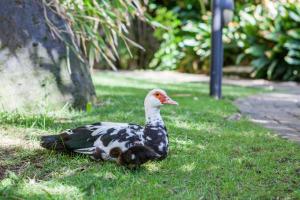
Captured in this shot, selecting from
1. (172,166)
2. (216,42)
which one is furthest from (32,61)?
(216,42)

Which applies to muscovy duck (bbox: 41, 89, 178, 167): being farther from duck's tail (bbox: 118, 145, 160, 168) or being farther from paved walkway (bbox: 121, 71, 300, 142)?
paved walkway (bbox: 121, 71, 300, 142)

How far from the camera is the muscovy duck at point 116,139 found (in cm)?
316

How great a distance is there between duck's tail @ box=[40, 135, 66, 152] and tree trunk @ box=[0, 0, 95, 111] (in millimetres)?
1263

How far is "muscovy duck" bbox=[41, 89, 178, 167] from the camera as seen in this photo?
316 cm

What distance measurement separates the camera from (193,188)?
2791 mm

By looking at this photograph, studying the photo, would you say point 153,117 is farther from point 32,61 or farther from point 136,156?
point 32,61

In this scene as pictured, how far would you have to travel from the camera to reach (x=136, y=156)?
297 centimetres

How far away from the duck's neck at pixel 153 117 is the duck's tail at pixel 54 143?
578 millimetres

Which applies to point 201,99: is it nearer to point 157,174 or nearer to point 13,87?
point 13,87

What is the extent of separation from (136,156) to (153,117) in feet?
1.68

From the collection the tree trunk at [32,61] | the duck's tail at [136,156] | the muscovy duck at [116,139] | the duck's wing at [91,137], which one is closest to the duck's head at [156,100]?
the muscovy duck at [116,139]

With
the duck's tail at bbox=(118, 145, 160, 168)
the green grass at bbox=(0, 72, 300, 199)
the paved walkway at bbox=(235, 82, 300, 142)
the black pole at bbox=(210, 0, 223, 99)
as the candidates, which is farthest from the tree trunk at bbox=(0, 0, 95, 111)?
the black pole at bbox=(210, 0, 223, 99)

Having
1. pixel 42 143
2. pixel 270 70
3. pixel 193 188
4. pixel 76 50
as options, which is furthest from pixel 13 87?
pixel 270 70

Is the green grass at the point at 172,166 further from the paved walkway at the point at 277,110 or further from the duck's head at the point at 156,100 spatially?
the duck's head at the point at 156,100
